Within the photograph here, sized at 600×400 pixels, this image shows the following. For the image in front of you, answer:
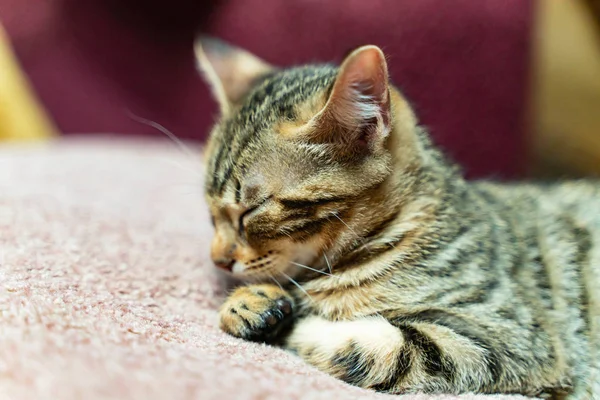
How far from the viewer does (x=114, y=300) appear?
92 centimetres

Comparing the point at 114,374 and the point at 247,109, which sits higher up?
the point at 247,109

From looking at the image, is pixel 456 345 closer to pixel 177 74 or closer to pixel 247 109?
pixel 247 109

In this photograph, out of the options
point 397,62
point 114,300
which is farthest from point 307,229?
point 397,62

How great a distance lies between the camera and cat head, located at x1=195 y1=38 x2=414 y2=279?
924mm

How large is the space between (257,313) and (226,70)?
0.59 metres

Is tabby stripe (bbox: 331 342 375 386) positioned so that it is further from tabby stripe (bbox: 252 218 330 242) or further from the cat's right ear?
the cat's right ear

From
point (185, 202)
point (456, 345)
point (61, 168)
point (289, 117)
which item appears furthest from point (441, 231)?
point (61, 168)

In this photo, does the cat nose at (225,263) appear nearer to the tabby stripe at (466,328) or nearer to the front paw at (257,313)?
the front paw at (257,313)

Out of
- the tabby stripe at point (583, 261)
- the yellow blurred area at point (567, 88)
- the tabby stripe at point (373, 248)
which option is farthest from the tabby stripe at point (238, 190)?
the yellow blurred area at point (567, 88)

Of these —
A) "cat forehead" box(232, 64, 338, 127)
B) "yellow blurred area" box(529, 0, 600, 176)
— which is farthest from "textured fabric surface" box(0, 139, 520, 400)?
"yellow blurred area" box(529, 0, 600, 176)

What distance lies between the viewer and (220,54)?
51.6 inches

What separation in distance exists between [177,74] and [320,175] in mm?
1534

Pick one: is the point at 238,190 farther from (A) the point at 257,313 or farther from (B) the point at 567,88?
(B) the point at 567,88

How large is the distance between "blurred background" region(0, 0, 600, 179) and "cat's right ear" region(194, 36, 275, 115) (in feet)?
1.11
